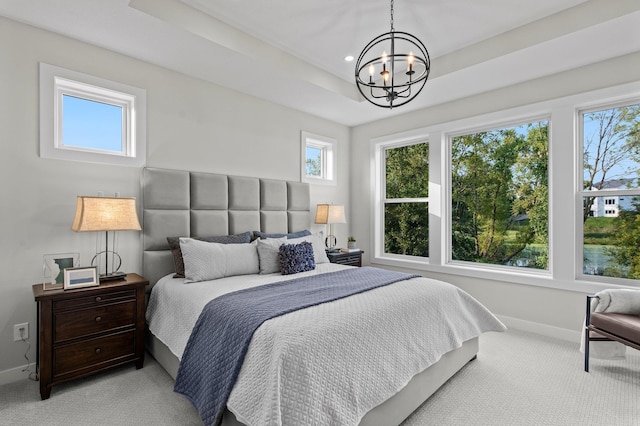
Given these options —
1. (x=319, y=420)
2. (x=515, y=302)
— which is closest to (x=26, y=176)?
(x=319, y=420)

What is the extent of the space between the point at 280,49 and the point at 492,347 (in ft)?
11.9

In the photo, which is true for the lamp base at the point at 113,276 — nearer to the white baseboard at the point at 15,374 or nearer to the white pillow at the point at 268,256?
the white baseboard at the point at 15,374

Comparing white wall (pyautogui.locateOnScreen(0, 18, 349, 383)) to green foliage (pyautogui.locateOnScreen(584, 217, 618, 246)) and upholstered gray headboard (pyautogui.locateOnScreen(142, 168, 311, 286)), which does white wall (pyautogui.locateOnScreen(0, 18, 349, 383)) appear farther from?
green foliage (pyautogui.locateOnScreen(584, 217, 618, 246))

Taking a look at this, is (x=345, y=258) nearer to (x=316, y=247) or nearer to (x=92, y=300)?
(x=316, y=247)

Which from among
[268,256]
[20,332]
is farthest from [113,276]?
[268,256]

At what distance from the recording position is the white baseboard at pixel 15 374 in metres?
2.36

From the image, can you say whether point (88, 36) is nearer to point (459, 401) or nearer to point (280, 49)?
point (280, 49)

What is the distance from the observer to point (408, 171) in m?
4.75

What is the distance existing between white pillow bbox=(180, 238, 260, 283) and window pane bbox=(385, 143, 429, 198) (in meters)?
2.69

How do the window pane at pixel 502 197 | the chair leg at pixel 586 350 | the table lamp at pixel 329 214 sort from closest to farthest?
the chair leg at pixel 586 350
the window pane at pixel 502 197
the table lamp at pixel 329 214

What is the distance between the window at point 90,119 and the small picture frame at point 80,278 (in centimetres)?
97

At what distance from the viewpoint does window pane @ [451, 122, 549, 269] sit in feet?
11.7

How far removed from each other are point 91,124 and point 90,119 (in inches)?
1.8

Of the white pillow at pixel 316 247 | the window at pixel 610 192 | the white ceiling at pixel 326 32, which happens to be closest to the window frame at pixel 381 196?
the white ceiling at pixel 326 32
